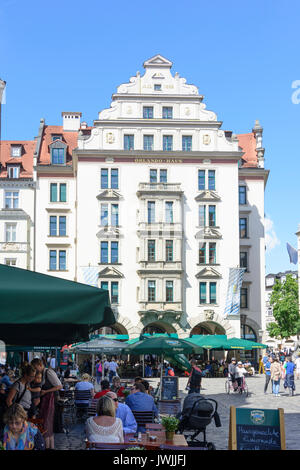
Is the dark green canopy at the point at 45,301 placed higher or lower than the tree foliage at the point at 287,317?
lower

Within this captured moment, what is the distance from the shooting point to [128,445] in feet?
30.1

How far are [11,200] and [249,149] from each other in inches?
892

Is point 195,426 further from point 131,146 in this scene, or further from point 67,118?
point 67,118

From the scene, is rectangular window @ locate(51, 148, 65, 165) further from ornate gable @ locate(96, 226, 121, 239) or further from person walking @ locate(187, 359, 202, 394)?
person walking @ locate(187, 359, 202, 394)

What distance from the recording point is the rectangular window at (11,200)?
60.0 metres

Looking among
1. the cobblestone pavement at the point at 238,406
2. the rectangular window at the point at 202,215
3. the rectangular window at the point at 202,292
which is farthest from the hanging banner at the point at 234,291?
the cobblestone pavement at the point at 238,406

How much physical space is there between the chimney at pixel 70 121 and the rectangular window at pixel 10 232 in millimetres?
13094

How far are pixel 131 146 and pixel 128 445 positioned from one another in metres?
50.1

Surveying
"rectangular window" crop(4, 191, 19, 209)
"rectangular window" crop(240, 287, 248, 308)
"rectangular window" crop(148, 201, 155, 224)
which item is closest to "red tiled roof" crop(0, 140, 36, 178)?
"rectangular window" crop(4, 191, 19, 209)

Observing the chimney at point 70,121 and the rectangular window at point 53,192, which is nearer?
the rectangular window at point 53,192

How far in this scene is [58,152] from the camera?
62125 mm

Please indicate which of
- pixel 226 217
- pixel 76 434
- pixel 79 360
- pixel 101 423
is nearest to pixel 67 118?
pixel 226 217

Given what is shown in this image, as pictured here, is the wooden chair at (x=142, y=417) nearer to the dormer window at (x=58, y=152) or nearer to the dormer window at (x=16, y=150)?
the dormer window at (x=58, y=152)

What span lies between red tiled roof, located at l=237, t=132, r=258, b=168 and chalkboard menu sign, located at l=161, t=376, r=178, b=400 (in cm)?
4372
